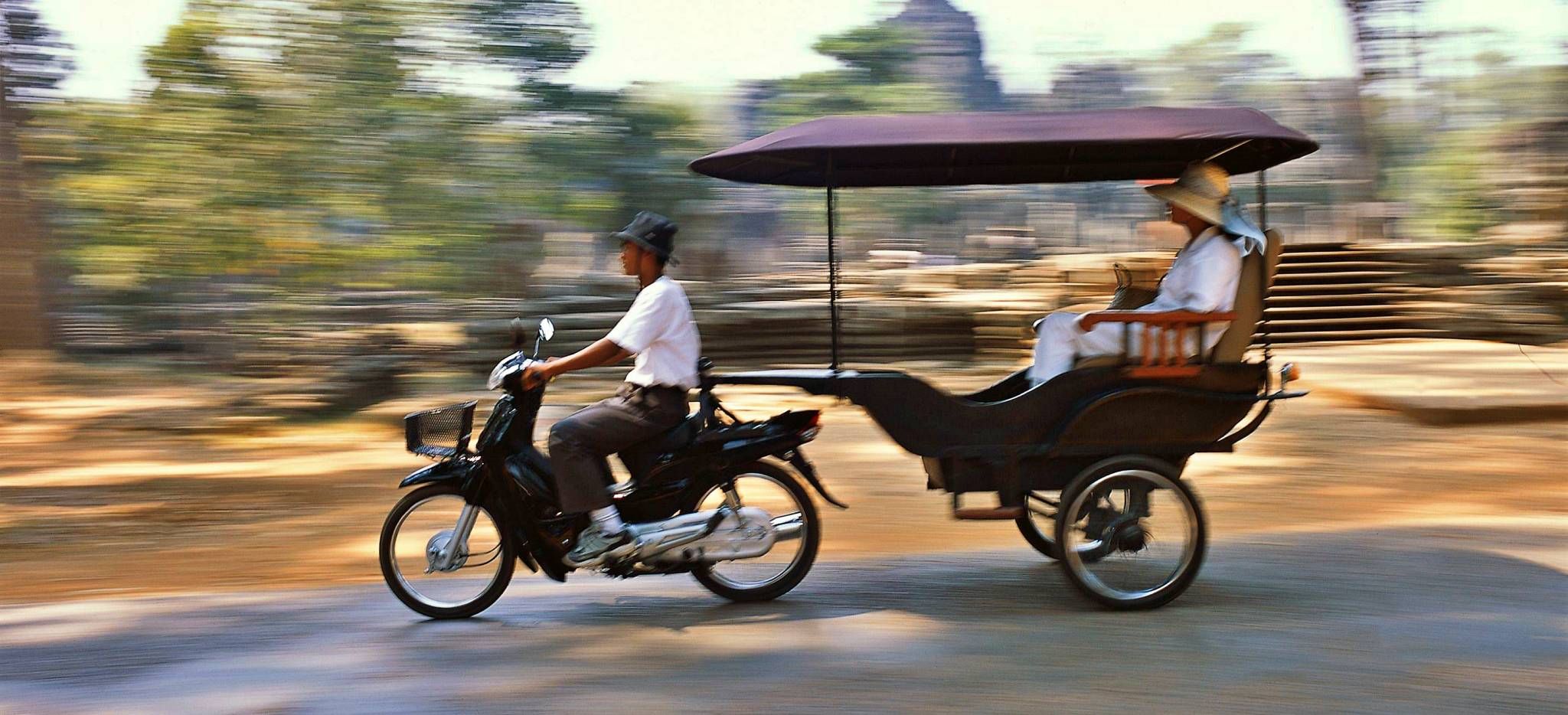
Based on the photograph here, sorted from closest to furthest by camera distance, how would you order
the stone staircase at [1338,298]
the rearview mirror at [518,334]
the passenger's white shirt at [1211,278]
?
the rearview mirror at [518,334]
the passenger's white shirt at [1211,278]
the stone staircase at [1338,298]

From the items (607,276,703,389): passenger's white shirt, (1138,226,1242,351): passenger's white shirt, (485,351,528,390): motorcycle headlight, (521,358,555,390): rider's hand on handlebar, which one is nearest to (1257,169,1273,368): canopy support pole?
(1138,226,1242,351): passenger's white shirt

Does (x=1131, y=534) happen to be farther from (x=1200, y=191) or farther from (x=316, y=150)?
(x=316, y=150)

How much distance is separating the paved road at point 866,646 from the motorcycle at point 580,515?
0.72ft

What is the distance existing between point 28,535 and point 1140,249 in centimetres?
1513

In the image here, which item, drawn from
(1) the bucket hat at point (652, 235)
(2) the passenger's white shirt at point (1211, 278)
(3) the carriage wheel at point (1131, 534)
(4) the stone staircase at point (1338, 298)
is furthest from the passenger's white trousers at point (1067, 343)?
(4) the stone staircase at point (1338, 298)

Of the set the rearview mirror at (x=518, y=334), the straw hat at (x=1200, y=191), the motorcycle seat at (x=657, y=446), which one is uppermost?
the straw hat at (x=1200, y=191)

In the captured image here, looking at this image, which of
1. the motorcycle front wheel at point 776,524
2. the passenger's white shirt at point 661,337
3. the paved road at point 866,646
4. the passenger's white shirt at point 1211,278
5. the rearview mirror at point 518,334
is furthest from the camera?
the motorcycle front wheel at point 776,524

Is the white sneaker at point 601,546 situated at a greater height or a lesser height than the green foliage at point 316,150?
lesser

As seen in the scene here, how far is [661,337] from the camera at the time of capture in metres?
5.02

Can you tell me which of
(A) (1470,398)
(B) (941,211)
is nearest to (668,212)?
(B) (941,211)

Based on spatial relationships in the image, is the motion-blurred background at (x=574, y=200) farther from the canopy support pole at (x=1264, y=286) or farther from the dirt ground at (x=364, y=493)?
the canopy support pole at (x=1264, y=286)

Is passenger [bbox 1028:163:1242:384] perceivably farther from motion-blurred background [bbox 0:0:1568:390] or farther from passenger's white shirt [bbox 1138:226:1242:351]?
motion-blurred background [bbox 0:0:1568:390]

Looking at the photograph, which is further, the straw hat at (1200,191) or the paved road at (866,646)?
the straw hat at (1200,191)

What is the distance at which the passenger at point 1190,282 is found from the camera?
5195mm
